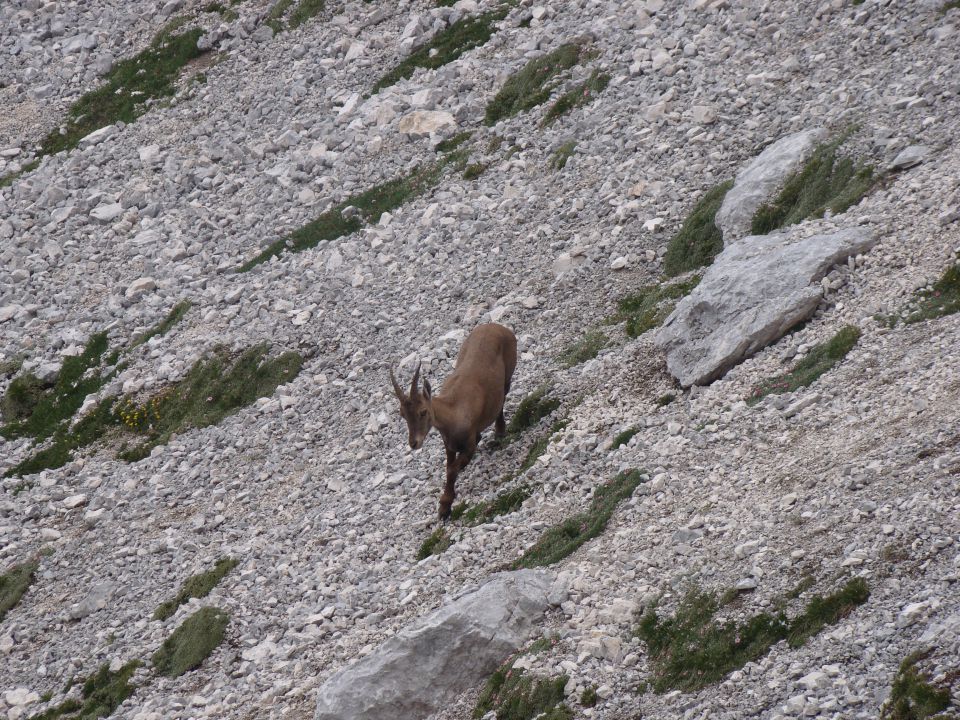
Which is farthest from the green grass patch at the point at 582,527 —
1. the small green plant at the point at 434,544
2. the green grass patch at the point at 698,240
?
the green grass patch at the point at 698,240

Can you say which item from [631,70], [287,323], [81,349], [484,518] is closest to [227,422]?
[287,323]

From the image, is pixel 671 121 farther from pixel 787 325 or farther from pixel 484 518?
pixel 484 518

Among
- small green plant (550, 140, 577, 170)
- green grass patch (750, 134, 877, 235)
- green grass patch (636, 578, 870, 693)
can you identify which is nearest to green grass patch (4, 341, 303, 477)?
small green plant (550, 140, 577, 170)

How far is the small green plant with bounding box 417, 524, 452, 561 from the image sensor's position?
17.5 m

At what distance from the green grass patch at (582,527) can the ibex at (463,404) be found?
9.14 feet

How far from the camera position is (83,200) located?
35625 millimetres

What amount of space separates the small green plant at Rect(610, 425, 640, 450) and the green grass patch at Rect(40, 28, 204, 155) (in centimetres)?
2802

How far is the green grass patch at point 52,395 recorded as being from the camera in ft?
94.5

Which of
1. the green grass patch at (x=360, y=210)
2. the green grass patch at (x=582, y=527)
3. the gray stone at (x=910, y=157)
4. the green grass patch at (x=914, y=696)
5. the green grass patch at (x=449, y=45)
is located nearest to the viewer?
the green grass patch at (x=914, y=696)

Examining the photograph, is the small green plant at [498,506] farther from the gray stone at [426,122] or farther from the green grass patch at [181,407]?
the gray stone at [426,122]

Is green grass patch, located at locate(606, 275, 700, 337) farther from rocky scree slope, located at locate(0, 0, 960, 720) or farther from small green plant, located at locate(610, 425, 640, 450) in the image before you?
small green plant, located at locate(610, 425, 640, 450)

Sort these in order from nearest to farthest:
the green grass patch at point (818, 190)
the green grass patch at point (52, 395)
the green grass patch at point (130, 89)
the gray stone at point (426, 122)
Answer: the green grass patch at point (818, 190), the green grass patch at point (52, 395), the gray stone at point (426, 122), the green grass patch at point (130, 89)

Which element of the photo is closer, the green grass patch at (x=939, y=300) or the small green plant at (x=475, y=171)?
the green grass patch at (x=939, y=300)

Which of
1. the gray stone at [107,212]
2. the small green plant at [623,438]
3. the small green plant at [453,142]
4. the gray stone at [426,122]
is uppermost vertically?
the gray stone at [107,212]
